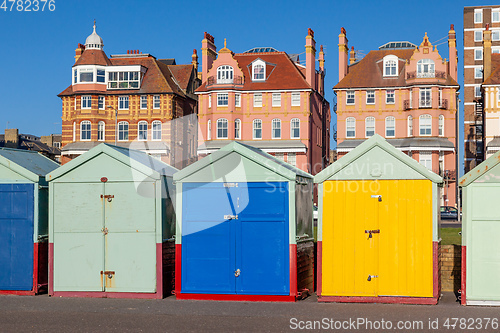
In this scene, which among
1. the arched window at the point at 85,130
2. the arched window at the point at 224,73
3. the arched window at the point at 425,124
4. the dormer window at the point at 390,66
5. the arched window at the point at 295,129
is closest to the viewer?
the arched window at the point at 425,124

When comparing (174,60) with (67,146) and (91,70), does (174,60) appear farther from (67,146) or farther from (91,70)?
(67,146)

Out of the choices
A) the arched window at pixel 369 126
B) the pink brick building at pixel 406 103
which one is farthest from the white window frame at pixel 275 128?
the arched window at pixel 369 126

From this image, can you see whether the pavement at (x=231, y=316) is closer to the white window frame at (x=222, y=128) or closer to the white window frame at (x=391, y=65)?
the white window frame at (x=222, y=128)

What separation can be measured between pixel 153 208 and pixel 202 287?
1984 mm

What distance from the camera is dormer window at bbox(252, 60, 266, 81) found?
2328 inches

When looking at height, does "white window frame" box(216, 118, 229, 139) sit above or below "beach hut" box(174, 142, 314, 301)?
above

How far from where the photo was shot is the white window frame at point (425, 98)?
186ft

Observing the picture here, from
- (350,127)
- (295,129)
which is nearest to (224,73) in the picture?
(295,129)

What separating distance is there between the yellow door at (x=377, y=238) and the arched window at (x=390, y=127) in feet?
149

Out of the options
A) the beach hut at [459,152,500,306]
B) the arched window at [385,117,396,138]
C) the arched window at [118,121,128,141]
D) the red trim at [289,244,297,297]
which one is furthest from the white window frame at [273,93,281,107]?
the beach hut at [459,152,500,306]

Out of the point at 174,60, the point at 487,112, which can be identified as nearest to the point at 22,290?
the point at 487,112

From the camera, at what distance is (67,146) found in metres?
61.1

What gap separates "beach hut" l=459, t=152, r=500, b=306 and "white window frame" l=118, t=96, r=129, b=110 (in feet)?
167

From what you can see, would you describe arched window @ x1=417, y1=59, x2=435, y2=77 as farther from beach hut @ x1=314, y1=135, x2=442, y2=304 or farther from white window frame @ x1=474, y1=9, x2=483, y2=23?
beach hut @ x1=314, y1=135, x2=442, y2=304
